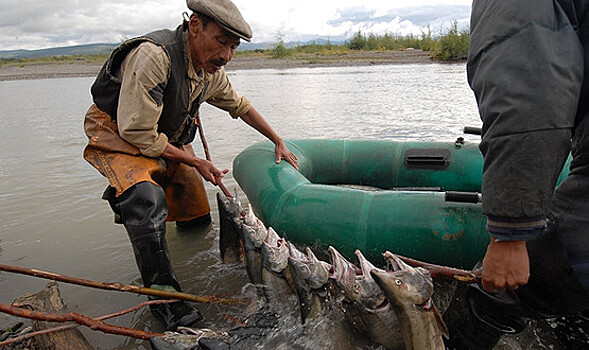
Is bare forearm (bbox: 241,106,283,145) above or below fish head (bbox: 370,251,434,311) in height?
above

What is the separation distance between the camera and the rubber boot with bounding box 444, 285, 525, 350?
7.22 feet

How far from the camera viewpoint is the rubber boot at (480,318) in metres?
2.20

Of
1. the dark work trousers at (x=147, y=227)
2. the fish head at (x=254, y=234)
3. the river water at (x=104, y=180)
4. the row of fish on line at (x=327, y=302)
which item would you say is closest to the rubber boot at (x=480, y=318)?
the row of fish on line at (x=327, y=302)

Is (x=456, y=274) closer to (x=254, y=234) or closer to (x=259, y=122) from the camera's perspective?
(x=254, y=234)

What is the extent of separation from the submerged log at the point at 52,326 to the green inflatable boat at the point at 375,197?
1571mm

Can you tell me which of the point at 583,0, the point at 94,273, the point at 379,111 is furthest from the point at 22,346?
the point at 379,111

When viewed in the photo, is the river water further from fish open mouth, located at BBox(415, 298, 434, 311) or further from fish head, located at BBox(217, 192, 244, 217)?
fish open mouth, located at BBox(415, 298, 434, 311)

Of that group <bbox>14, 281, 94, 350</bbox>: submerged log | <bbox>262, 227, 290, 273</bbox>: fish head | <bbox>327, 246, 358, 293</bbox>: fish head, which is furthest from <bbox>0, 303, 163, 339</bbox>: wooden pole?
<bbox>327, 246, 358, 293</bbox>: fish head

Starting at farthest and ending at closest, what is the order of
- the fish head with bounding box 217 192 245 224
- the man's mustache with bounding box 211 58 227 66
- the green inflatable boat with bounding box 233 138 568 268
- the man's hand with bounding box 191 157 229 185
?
the fish head with bounding box 217 192 245 224, the man's hand with bounding box 191 157 229 185, the man's mustache with bounding box 211 58 227 66, the green inflatable boat with bounding box 233 138 568 268

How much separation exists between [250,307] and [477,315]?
1.66 metres

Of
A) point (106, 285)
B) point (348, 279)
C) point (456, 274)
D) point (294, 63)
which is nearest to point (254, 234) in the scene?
point (348, 279)

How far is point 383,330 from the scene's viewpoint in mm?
2590

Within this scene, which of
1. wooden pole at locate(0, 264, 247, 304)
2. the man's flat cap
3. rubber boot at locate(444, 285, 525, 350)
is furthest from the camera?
the man's flat cap

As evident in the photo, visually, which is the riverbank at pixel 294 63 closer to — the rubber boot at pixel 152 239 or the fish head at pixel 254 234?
the fish head at pixel 254 234
